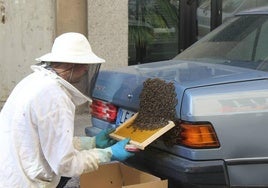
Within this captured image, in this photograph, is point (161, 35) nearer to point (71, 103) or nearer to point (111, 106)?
point (111, 106)

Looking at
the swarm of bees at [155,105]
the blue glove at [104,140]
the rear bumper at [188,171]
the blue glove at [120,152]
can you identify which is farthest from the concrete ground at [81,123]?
the blue glove at [120,152]

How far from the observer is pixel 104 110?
4.26 meters

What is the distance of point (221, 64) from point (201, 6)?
5.37 m

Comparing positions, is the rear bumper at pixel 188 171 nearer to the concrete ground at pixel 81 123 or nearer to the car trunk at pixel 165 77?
the car trunk at pixel 165 77

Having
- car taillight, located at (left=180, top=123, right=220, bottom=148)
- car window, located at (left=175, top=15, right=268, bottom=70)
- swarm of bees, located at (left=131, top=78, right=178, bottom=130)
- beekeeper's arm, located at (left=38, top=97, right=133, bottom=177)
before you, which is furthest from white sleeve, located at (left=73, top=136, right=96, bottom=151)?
car window, located at (left=175, top=15, right=268, bottom=70)

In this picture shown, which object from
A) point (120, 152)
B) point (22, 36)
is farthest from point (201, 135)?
point (22, 36)

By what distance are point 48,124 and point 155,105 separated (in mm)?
840

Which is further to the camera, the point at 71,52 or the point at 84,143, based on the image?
the point at 84,143

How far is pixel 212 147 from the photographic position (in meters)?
3.40

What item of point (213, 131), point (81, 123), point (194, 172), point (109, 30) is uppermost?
point (109, 30)

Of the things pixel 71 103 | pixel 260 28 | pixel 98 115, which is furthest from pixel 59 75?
pixel 260 28

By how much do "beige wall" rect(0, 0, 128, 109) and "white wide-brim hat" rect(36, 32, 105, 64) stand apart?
14.8 feet

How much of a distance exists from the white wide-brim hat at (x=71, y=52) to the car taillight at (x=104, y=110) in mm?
954

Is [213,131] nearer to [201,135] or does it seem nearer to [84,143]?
[201,135]
